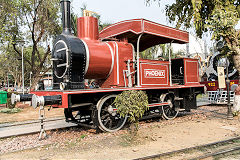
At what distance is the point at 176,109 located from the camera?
903cm

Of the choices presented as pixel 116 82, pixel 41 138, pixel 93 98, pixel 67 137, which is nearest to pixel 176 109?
pixel 116 82

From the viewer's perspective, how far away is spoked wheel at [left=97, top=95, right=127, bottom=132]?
6.25m

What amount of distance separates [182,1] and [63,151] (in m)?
8.49

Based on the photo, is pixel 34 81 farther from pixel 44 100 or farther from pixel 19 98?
pixel 44 100

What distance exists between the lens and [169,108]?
29.0ft

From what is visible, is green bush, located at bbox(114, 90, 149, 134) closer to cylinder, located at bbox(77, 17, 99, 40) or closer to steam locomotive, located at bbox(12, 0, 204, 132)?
steam locomotive, located at bbox(12, 0, 204, 132)

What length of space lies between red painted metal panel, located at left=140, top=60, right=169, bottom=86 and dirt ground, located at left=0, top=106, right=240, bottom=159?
165 centimetres

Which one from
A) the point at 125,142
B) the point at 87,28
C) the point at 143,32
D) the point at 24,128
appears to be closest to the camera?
the point at 125,142

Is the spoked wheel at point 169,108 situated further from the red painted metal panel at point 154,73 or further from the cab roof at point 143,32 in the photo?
the cab roof at point 143,32

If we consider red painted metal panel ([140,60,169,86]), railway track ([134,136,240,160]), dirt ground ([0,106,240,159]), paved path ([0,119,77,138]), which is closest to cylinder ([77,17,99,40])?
red painted metal panel ([140,60,169,86])

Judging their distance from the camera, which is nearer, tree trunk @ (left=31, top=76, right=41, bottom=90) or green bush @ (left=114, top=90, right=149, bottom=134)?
green bush @ (left=114, top=90, right=149, bottom=134)

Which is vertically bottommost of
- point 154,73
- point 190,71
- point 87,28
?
point 154,73

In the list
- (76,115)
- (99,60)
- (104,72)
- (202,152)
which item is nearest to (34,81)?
(76,115)

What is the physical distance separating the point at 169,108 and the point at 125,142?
393 cm
